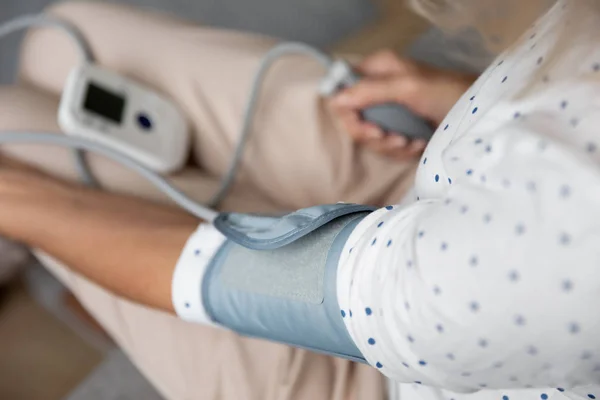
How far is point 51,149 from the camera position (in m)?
0.62

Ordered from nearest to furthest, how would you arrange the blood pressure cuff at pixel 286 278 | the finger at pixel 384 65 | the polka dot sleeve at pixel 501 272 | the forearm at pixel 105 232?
the polka dot sleeve at pixel 501 272
the blood pressure cuff at pixel 286 278
the forearm at pixel 105 232
the finger at pixel 384 65

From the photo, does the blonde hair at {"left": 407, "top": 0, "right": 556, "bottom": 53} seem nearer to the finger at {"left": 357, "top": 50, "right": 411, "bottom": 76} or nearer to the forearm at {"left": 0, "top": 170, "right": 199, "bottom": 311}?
the finger at {"left": 357, "top": 50, "right": 411, "bottom": 76}

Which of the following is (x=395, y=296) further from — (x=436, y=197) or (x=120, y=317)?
(x=120, y=317)

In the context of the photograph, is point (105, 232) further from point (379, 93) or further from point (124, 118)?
point (379, 93)

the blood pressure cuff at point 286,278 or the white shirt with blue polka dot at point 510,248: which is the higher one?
the white shirt with blue polka dot at point 510,248

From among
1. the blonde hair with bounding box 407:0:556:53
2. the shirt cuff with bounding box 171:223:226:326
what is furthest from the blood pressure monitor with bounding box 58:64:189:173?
the blonde hair with bounding box 407:0:556:53

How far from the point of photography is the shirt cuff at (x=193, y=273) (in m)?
0.45

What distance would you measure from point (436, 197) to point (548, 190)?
8 cm

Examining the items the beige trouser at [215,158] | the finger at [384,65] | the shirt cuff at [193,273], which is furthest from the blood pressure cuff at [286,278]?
the finger at [384,65]

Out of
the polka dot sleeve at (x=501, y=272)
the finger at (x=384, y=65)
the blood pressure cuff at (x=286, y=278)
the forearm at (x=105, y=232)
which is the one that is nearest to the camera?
the polka dot sleeve at (x=501, y=272)

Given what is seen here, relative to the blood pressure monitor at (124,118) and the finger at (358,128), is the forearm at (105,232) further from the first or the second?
the finger at (358,128)

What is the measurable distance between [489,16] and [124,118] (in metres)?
0.38

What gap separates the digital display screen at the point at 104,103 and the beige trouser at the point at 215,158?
5 cm

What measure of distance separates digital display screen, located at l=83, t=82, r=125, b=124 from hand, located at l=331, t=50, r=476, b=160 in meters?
0.23
